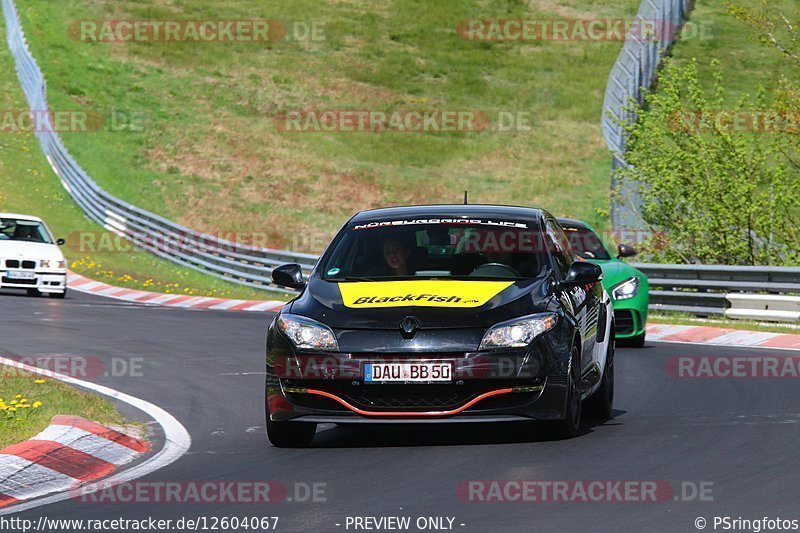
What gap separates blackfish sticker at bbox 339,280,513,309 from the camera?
938 cm

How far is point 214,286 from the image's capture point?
31953 millimetres

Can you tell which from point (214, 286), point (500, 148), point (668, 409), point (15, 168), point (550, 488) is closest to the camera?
point (550, 488)

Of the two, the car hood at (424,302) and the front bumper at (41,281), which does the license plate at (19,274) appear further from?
the car hood at (424,302)

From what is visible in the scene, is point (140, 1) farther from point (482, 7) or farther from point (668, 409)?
point (668, 409)

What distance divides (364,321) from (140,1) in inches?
2670

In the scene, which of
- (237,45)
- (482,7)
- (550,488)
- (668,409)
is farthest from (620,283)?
(482,7)

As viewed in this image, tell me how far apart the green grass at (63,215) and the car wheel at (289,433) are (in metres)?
20.0
